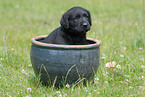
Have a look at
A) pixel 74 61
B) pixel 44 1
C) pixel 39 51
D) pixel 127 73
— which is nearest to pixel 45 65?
pixel 39 51

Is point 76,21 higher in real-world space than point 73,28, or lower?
higher

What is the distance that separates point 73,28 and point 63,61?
1.76 ft

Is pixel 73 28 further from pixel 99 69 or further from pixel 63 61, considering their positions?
pixel 99 69

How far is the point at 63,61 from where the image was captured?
10.0 ft

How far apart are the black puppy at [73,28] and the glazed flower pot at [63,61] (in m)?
0.28

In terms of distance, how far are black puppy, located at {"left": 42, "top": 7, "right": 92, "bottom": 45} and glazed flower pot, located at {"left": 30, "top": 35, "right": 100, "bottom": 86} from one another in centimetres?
28

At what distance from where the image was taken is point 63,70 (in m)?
3.09

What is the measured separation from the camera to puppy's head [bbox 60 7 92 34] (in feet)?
10.3

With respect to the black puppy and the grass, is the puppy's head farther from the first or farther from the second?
the grass

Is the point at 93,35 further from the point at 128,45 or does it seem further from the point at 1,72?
the point at 1,72

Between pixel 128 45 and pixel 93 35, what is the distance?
2.96 ft

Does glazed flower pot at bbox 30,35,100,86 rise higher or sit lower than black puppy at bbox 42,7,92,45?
lower

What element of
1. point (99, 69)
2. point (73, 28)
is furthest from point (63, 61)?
point (99, 69)

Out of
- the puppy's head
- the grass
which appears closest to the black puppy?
the puppy's head
